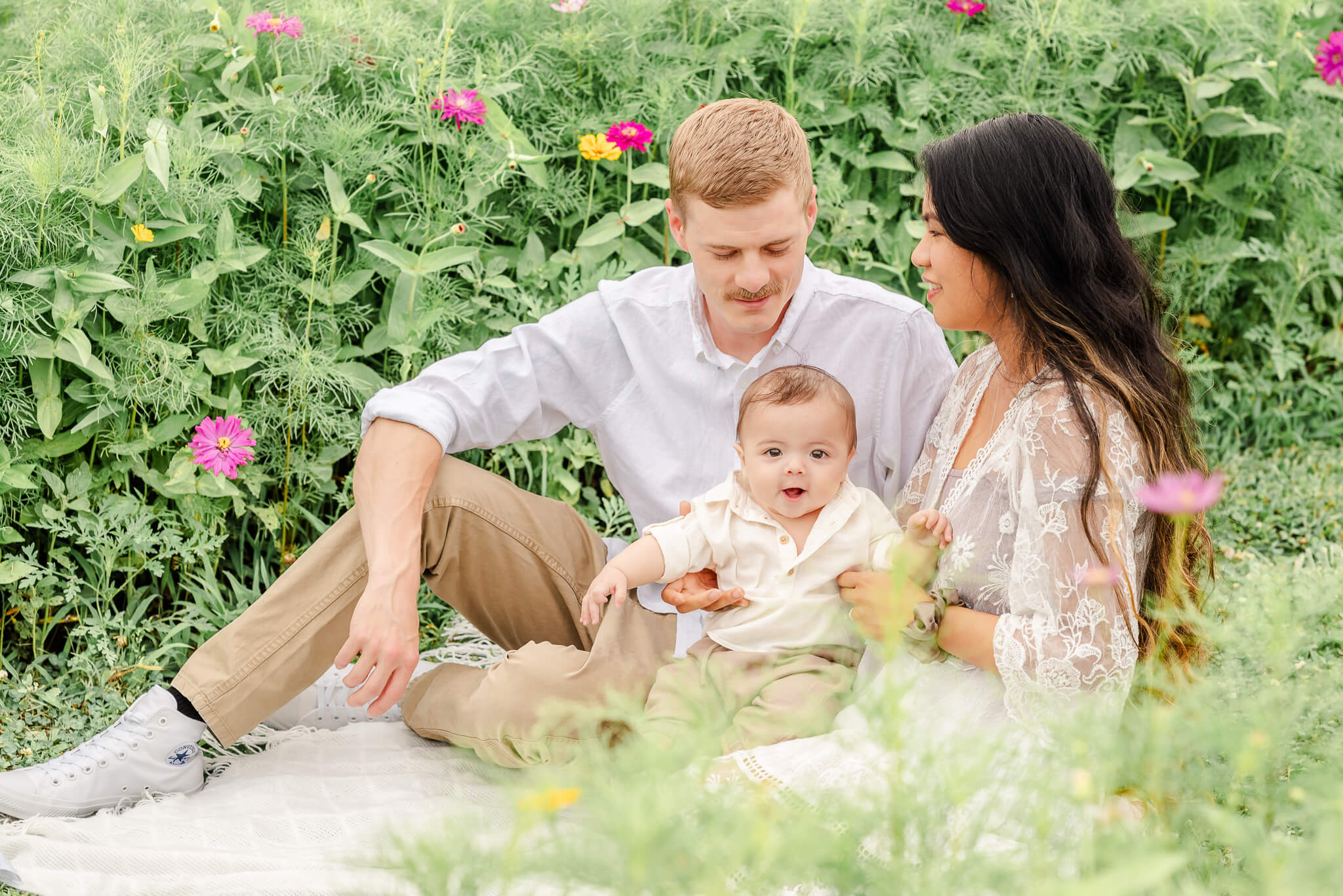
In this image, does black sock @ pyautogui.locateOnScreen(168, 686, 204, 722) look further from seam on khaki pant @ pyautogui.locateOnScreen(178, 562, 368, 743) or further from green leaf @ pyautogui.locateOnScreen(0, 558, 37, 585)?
green leaf @ pyautogui.locateOnScreen(0, 558, 37, 585)

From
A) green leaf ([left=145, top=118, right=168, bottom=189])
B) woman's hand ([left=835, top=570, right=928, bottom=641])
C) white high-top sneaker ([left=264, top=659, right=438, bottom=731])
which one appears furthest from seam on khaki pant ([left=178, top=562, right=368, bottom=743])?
green leaf ([left=145, top=118, right=168, bottom=189])

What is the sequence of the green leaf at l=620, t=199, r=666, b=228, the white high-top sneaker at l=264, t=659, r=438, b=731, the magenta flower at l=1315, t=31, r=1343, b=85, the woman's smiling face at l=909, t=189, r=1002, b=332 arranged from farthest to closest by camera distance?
the magenta flower at l=1315, t=31, r=1343, b=85, the green leaf at l=620, t=199, r=666, b=228, the white high-top sneaker at l=264, t=659, r=438, b=731, the woman's smiling face at l=909, t=189, r=1002, b=332

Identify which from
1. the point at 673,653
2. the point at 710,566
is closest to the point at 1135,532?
the point at 710,566

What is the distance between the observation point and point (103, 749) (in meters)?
2.09

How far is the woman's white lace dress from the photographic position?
1687mm

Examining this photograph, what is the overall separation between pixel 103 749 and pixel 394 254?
1187mm

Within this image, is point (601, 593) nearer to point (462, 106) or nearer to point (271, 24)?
point (462, 106)

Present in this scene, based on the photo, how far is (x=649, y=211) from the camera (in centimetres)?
297

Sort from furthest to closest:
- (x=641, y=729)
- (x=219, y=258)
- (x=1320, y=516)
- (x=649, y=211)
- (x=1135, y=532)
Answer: (x=1320, y=516) < (x=649, y=211) < (x=219, y=258) < (x=1135, y=532) < (x=641, y=729)

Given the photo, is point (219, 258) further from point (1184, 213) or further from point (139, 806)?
point (1184, 213)

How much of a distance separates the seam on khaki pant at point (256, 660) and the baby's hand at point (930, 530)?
3.13ft

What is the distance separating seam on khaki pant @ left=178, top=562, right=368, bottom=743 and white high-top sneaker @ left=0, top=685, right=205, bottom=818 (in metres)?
0.05

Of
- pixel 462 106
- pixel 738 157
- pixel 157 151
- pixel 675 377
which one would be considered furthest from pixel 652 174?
pixel 157 151

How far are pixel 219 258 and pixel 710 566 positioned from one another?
130cm
